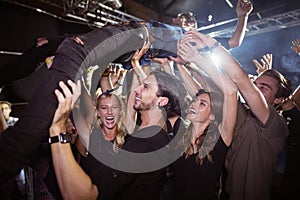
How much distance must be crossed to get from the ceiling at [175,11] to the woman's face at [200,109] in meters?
3.22

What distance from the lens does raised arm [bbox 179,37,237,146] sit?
1.39 meters

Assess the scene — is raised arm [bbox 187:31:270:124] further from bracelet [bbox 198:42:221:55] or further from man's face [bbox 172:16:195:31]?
man's face [bbox 172:16:195:31]

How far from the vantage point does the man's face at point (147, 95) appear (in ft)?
5.25

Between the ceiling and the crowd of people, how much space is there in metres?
2.91

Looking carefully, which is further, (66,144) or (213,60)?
(213,60)

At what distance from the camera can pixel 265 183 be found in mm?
1584

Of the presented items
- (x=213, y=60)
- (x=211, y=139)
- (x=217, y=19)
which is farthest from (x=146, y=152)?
(x=217, y=19)

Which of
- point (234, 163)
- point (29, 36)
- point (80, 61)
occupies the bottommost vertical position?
point (234, 163)

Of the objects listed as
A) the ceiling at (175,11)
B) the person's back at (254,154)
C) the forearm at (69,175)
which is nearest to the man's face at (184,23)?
the person's back at (254,154)

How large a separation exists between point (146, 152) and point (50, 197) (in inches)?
24.2

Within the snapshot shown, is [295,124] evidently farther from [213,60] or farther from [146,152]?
[146,152]

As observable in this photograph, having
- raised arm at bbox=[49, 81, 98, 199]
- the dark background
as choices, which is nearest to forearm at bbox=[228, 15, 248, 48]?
raised arm at bbox=[49, 81, 98, 199]

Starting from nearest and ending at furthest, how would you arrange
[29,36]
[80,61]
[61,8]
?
[80,61] < [29,36] < [61,8]

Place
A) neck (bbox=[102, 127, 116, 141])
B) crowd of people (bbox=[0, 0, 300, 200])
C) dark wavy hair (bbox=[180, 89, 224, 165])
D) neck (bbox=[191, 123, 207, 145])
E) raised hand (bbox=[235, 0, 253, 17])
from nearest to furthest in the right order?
crowd of people (bbox=[0, 0, 300, 200]), dark wavy hair (bbox=[180, 89, 224, 165]), neck (bbox=[191, 123, 207, 145]), raised hand (bbox=[235, 0, 253, 17]), neck (bbox=[102, 127, 116, 141])
